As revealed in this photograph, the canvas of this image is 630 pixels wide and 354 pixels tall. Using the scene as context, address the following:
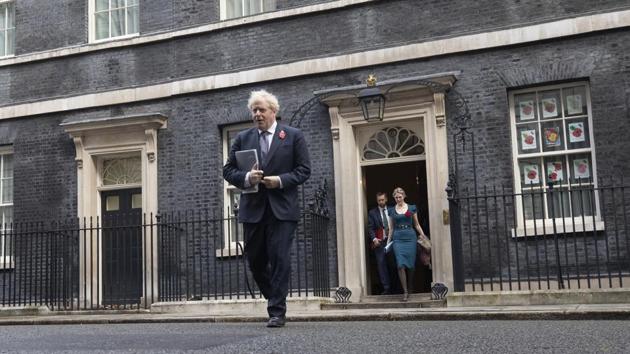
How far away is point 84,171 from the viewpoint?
14945mm

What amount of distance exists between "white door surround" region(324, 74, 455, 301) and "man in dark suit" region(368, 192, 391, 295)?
0.26 m

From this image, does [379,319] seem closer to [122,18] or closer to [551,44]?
[551,44]

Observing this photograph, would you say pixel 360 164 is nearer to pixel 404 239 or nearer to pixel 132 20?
pixel 404 239

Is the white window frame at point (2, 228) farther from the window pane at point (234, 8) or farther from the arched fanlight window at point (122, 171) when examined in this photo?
the window pane at point (234, 8)

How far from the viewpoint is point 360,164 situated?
13305 mm

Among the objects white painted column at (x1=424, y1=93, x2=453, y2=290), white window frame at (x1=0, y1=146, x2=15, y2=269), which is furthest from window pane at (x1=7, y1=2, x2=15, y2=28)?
white painted column at (x1=424, y1=93, x2=453, y2=290)

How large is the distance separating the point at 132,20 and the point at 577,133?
803 centimetres

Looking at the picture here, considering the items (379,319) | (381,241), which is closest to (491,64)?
(381,241)

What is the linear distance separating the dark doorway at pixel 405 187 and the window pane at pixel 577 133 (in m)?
2.69

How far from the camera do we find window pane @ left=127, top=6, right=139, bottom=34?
15.4 m

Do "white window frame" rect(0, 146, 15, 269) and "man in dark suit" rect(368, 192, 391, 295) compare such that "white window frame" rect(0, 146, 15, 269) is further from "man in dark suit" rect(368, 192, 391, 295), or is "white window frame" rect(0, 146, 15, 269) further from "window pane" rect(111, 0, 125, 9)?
"man in dark suit" rect(368, 192, 391, 295)

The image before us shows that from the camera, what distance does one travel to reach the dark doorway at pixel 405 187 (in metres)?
14.4

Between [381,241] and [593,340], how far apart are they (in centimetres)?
704

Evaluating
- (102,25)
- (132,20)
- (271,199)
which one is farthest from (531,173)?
(102,25)
